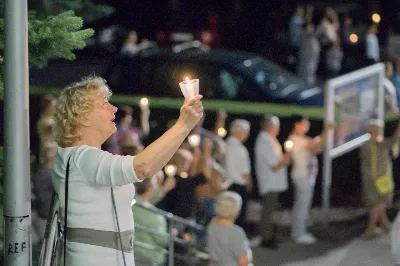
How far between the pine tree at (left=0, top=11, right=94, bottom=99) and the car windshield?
953 centimetres

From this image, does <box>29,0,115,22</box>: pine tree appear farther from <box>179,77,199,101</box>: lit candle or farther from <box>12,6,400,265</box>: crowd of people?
<box>179,77,199,101</box>: lit candle

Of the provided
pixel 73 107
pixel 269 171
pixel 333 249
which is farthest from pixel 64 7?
pixel 333 249

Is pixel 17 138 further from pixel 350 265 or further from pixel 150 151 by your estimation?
pixel 350 265

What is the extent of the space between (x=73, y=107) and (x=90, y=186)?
0.35 meters

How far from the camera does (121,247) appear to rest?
3834mm

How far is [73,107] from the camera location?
386 centimetres

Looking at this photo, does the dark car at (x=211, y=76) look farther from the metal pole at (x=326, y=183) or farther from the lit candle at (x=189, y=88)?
the lit candle at (x=189, y=88)

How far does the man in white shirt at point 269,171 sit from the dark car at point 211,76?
3269 mm

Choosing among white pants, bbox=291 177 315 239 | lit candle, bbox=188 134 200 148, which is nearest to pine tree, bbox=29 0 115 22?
lit candle, bbox=188 134 200 148

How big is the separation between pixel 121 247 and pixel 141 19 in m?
24.7

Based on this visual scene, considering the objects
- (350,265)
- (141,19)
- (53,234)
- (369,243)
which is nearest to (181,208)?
(350,265)

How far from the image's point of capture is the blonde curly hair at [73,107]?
3859 mm

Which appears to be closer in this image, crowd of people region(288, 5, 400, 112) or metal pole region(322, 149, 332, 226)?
metal pole region(322, 149, 332, 226)

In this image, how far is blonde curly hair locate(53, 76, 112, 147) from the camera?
12.7 feet
